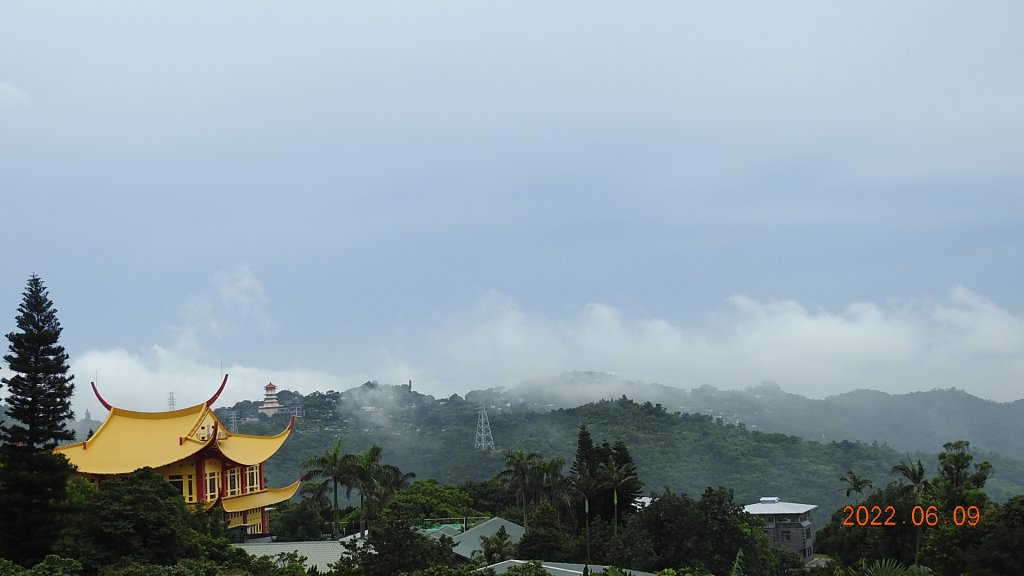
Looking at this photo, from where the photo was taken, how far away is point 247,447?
142ft

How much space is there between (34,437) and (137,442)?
11784 mm

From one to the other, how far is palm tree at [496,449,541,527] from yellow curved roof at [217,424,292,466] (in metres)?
12.6

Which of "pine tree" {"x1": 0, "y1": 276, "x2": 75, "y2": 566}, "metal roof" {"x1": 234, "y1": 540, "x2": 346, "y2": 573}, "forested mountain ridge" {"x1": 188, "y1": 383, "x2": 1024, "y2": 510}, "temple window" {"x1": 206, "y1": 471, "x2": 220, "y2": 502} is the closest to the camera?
"pine tree" {"x1": 0, "y1": 276, "x2": 75, "y2": 566}

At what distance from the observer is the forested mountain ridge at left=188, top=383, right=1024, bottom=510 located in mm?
90125

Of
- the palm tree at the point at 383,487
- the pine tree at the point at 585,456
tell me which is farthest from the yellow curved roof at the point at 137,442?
the pine tree at the point at 585,456

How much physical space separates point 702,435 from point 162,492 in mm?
83151

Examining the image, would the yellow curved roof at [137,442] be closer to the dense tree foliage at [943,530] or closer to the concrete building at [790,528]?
the dense tree foliage at [943,530]

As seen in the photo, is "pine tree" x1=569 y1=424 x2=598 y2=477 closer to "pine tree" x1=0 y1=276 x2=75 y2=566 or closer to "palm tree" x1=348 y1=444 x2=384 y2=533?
"palm tree" x1=348 y1=444 x2=384 y2=533

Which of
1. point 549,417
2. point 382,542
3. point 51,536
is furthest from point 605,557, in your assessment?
point 549,417

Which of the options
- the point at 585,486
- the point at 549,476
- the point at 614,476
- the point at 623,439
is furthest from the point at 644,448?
the point at 614,476

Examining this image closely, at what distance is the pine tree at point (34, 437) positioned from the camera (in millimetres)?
26781

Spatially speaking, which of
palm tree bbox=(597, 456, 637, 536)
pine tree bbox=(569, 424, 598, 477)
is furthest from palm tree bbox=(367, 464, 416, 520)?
palm tree bbox=(597, 456, 637, 536)

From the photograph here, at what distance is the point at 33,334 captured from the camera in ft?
95.1

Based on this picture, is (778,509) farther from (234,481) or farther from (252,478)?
(234,481)
